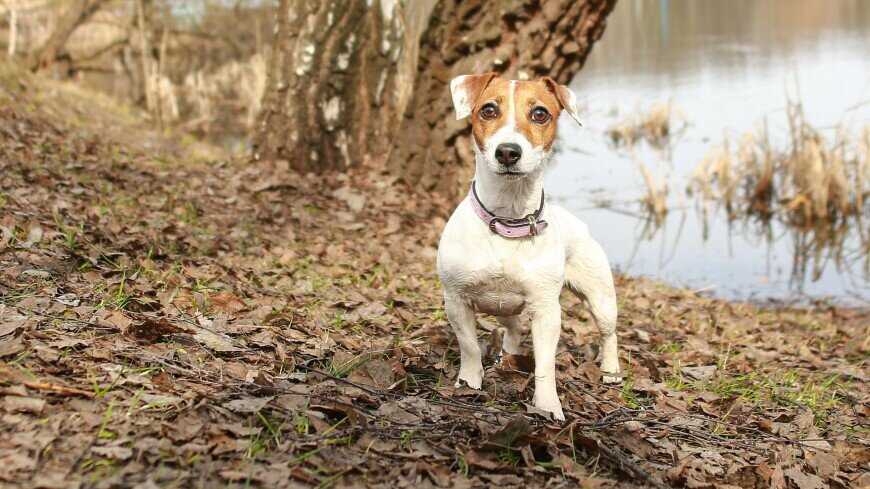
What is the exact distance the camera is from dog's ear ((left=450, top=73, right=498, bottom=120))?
3738mm

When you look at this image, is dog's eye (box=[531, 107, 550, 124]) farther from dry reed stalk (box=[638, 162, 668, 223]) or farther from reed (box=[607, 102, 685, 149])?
reed (box=[607, 102, 685, 149])

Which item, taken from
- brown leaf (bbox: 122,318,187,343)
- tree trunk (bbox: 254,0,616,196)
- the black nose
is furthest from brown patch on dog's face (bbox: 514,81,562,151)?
tree trunk (bbox: 254,0,616,196)

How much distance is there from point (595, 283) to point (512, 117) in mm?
1261

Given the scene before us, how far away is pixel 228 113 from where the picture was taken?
767 inches

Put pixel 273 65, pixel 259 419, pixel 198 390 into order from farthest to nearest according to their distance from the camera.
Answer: pixel 273 65
pixel 198 390
pixel 259 419

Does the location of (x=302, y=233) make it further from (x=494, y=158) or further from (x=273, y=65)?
(x=494, y=158)

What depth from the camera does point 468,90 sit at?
3756 mm

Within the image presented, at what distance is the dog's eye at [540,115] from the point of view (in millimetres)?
3553

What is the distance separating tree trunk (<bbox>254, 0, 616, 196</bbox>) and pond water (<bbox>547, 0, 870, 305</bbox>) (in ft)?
8.44

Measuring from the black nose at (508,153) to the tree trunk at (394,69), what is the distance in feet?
13.1

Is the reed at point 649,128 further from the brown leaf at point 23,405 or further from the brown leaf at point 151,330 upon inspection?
the brown leaf at point 23,405

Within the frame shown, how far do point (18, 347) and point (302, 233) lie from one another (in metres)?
3.63

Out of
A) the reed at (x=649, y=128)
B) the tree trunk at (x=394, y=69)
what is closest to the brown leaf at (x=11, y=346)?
the tree trunk at (x=394, y=69)

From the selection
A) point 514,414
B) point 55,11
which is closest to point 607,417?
point 514,414
